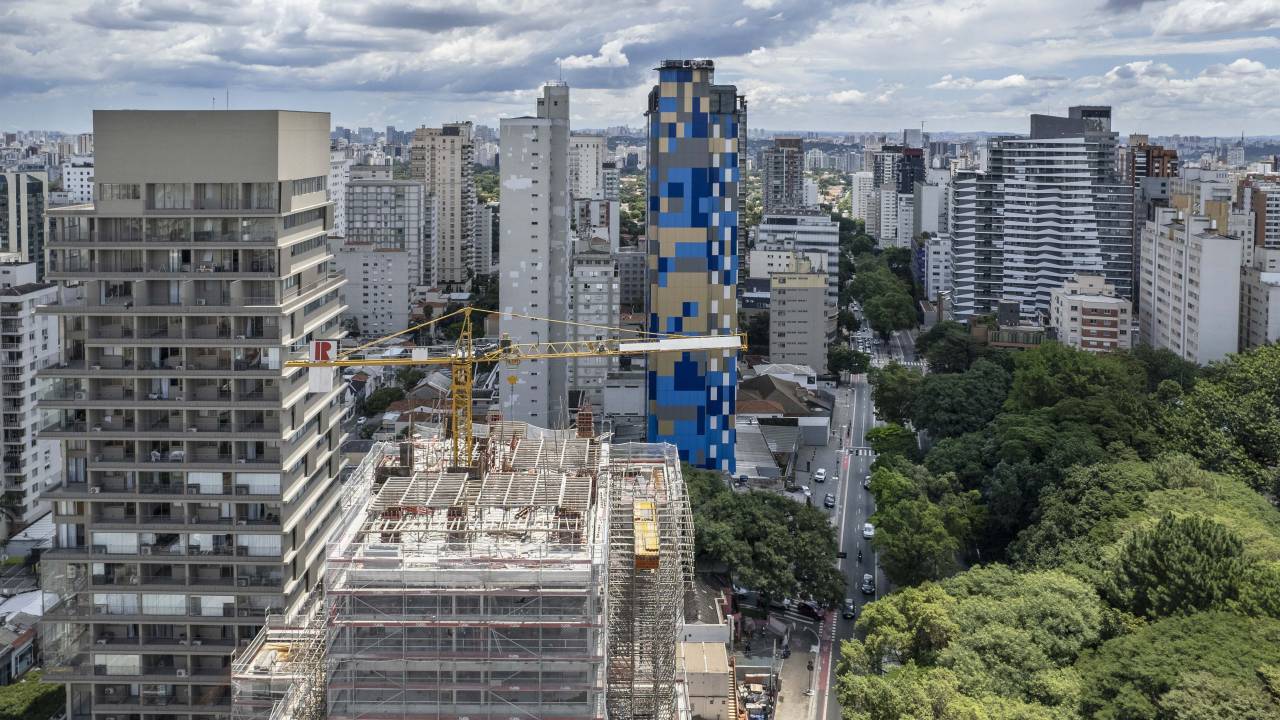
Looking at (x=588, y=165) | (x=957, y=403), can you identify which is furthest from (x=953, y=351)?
(x=588, y=165)

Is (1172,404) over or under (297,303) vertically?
under

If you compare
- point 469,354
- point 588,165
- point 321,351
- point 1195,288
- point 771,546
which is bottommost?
point 771,546

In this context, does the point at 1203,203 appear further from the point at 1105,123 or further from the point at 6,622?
the point at 6,622

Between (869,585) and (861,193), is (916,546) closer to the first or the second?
(869,585)

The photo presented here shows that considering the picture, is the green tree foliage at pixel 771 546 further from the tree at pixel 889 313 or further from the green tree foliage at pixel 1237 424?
the tree at pixel 889 313

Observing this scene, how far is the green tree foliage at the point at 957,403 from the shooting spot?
52.2 metres

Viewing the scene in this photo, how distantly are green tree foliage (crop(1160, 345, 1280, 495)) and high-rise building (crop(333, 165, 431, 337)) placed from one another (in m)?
53.0

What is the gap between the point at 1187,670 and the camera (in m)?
22.5

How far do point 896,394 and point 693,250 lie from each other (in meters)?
15.7

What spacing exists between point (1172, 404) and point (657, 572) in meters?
29.9

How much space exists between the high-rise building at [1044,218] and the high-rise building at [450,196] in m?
44.4

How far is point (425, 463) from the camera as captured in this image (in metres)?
25.1

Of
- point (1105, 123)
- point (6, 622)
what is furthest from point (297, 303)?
point (1105, 123)

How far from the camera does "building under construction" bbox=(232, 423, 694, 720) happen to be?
62.4 feet
